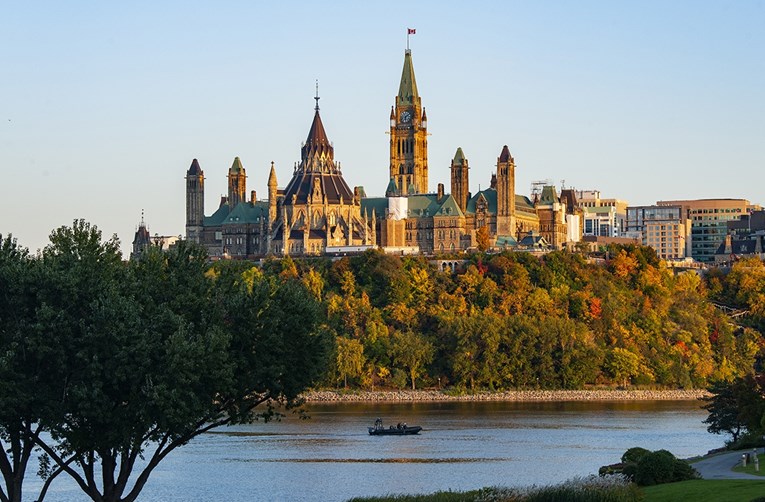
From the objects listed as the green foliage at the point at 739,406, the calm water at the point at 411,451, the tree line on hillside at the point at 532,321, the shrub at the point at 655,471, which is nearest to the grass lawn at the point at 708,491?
the shrub at the point at 655,471

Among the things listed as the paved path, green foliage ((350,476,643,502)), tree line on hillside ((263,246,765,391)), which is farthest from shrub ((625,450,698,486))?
tree line on hillside ((263,246,765,391))

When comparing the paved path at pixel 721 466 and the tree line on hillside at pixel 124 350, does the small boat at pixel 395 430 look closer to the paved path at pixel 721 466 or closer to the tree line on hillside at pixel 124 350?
the paved path at pixel 721 466

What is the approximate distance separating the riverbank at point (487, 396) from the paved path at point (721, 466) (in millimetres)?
78777

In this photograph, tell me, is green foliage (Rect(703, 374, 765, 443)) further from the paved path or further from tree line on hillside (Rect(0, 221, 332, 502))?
tree line on hillside (Rect(0, 221, 332, 502))

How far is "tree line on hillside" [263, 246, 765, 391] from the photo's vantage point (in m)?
150

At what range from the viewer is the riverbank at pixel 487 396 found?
14700 centimetres

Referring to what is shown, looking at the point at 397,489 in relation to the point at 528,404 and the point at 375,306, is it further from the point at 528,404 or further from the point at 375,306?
the point at 375,306

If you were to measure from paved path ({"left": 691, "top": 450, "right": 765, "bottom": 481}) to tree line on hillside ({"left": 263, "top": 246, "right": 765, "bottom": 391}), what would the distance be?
76.8 metres

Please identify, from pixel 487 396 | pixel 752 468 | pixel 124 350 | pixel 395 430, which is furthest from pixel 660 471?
pixel 487 396

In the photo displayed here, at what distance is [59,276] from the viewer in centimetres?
5053

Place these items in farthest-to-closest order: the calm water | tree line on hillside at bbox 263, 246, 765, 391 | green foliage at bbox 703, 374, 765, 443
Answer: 1. tree line on hillside at bbox 263, 246, 765, 391
2. the calm water
3. green foliage at bbox 703, 374, 765, 443

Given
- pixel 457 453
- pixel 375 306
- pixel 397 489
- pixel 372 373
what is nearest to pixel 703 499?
pixel 397 489

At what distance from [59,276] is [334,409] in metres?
87.2

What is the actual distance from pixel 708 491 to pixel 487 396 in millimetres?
98115
